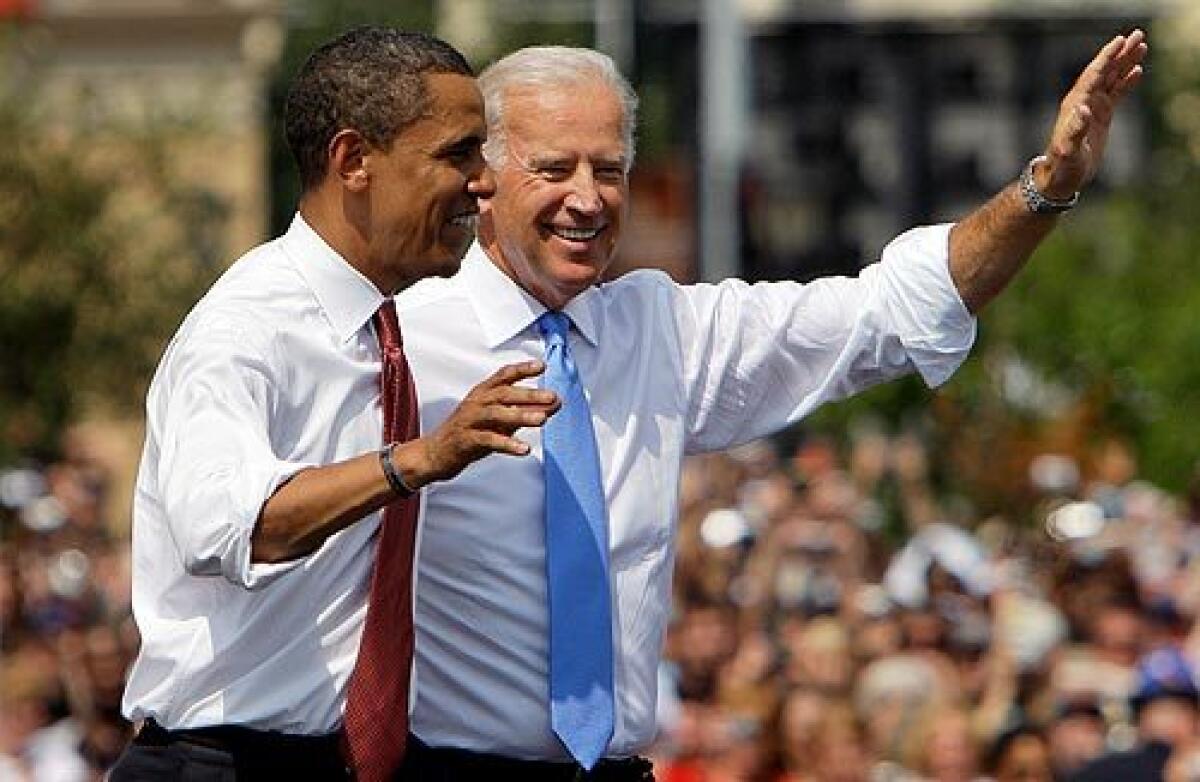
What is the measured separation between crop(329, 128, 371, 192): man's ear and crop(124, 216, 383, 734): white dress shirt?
0.42 ft

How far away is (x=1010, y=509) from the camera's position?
20.0 meters

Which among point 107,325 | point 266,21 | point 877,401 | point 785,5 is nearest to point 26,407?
point 107,325

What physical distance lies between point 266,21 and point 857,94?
25.2 feet

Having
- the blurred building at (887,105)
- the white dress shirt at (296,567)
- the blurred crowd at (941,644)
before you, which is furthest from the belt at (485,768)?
the blurred building at (887,105)

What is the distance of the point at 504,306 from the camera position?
6773 mm

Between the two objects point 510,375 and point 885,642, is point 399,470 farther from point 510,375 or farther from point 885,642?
point 885,642

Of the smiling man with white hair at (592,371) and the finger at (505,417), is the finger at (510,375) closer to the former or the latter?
the finger at (505,417)

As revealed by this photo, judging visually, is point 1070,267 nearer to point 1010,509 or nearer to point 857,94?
point 1010,509

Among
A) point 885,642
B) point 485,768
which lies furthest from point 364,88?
point 885,642

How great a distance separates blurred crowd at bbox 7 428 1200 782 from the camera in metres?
12.4

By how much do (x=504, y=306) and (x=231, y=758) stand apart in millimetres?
1034

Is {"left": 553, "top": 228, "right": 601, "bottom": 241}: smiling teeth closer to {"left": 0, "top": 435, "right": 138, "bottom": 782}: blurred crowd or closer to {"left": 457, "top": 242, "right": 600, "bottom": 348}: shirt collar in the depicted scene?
{"left": 457, "top": 242, "right": 600, "bottom": 348}: shirt collar

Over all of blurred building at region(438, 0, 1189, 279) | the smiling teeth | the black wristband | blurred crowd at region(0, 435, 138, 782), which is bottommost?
blurred building at region(438, 0, 1189, 279)

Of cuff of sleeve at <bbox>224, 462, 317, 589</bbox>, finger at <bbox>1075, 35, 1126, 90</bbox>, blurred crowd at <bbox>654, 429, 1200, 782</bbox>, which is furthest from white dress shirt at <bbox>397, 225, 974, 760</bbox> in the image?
blurred crowd at <bbox>654, 429, 1200, 782</bbox>
